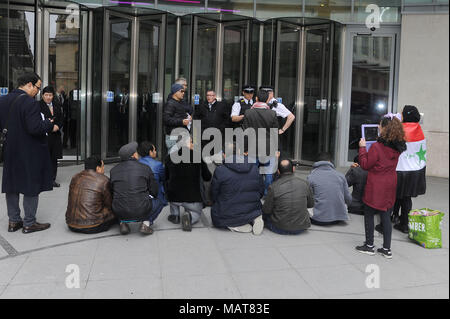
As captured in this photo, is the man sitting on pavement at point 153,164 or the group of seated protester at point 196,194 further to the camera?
the man sitting on pavement at point 153,164

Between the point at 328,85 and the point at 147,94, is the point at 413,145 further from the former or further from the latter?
the point at 147,94

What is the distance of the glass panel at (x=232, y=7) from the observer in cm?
1087

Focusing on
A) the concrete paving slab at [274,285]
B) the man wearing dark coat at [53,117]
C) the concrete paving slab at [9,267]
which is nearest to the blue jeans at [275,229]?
the concrete paving slab at [274,285]

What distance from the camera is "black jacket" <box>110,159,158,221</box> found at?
524 centimetres

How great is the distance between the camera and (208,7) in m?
10.9

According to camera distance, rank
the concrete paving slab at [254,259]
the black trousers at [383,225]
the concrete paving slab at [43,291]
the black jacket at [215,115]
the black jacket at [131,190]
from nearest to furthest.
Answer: the concrete paving slab at [43,291]
the concrete paving slab at [254,259]
the black trousers at [383,225]
the black jacket at [131,190]
the black jacket at [215,115]

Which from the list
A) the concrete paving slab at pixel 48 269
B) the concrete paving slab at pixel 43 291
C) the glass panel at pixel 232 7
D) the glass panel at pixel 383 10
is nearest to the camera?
the concrete paving slab at pixel 43 291

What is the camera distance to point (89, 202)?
17.3ft

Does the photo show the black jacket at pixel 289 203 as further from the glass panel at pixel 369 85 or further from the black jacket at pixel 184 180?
the glass panel at pixel 369 85

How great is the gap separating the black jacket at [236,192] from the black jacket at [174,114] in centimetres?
119

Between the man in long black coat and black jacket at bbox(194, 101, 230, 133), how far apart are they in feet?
9.48

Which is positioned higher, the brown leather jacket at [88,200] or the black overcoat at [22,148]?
the black overcoat at [22,148]

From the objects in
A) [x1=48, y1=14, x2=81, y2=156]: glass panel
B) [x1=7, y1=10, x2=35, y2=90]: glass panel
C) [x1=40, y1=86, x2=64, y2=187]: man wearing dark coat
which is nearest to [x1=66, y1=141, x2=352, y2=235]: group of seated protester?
[x1=40, y1=86, x2=64, y2=187]: man wearing dark coat

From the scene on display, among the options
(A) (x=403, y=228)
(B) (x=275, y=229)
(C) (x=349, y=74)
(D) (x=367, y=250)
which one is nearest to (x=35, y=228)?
(B) (x=275, y=229)
